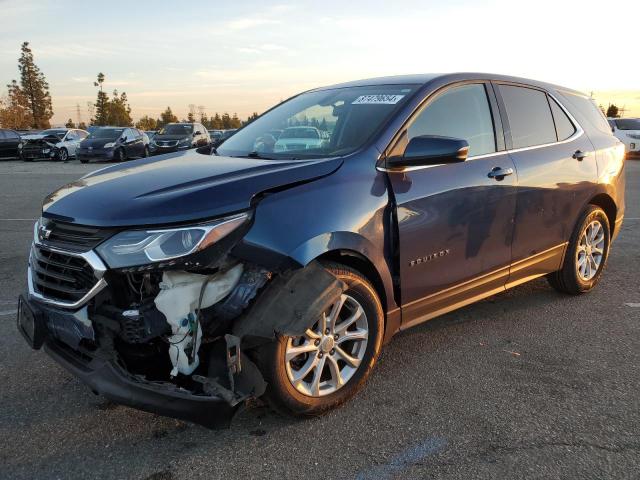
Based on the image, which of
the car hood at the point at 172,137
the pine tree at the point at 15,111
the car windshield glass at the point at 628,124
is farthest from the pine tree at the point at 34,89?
the car windshield glass at the point at 628,124

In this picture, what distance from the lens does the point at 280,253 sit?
2598 millimetres

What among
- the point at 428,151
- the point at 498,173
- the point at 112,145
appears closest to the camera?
the point at 428,151

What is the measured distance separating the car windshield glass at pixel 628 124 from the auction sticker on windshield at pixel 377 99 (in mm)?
21369

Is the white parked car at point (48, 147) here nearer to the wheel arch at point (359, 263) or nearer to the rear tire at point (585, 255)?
the rear tire at point (585, 255)

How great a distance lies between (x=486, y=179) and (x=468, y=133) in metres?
0.35

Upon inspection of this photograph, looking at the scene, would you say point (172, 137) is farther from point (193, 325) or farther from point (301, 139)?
point (193, 325)

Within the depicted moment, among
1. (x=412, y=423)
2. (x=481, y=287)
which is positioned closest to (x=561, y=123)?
(x=481, y=287)

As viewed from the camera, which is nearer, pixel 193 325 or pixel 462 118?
pixel 193 325

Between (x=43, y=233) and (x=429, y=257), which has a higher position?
(x=43, y=233)

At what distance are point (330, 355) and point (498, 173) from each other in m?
1.75

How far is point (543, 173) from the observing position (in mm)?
4094

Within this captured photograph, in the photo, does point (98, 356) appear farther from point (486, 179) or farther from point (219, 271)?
point (486, 179)

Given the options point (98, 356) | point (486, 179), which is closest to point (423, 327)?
point (486, 179)

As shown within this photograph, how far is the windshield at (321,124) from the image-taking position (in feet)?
11.0
